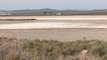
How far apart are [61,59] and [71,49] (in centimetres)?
481

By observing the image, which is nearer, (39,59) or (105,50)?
(39,59)

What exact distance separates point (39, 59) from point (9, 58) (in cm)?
98

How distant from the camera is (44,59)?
1086cm

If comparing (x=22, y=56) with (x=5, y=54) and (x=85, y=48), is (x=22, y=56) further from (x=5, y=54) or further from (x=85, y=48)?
(x=85, y=48)

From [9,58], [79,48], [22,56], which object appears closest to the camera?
[9,58]

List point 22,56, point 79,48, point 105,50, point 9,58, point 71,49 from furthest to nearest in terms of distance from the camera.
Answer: point 79,48, point 71,49, point 105,50, point 22,56, point 9,58

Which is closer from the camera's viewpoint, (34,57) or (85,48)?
(34,57)

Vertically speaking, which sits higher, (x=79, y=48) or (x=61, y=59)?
(x=61, y=59)

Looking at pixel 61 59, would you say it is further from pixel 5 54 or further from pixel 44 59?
pixel 5 54

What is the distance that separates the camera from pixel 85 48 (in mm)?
17297

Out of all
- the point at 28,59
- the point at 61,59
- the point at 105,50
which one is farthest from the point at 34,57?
the point at 105,50

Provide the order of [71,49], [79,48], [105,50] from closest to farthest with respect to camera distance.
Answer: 1. [105,50]
2. [71,49]
3. [79,48]

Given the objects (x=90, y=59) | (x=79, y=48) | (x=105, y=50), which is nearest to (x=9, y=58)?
(x=90, y=59)

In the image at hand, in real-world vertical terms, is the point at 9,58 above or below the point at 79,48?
above
